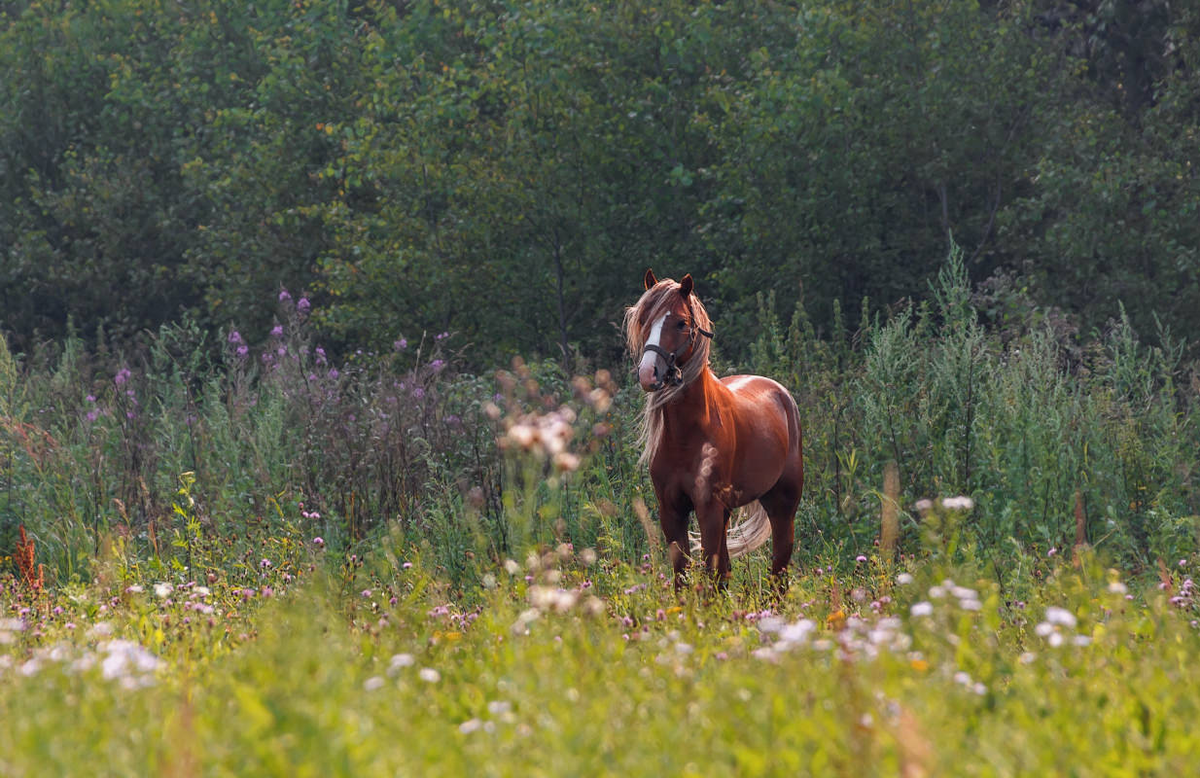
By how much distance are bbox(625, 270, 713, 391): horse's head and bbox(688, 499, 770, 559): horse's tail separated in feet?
4.75

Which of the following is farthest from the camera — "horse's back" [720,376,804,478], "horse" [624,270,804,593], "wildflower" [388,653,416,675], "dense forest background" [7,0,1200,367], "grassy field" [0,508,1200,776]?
"dense forest background" [7,0,1200,367]

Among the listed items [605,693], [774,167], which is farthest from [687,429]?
[774,167]

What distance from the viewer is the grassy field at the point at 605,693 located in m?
2.94

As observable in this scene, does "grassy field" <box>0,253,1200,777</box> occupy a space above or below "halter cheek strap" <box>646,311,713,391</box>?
below

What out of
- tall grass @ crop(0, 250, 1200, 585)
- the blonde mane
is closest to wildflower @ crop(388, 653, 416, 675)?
the blonde mane

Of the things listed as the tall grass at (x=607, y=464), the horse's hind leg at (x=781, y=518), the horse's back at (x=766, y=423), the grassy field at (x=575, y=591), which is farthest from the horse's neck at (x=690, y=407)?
the tall grass at (x=607, y=464)

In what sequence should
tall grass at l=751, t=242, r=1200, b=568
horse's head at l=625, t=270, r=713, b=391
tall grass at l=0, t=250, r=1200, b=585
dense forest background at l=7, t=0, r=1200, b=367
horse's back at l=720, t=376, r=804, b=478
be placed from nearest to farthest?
horse's head at l=625, t=270, r=713, b=391
horse's back at l=720, t=376, r=804, b=478
tall grass at l=751, t=242, r=1200, b=568
tall grass at l=0, t=250, r=1200, b=585
dense forest background at l=7, t=0, r=1200, b=367

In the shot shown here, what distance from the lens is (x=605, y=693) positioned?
376 cm

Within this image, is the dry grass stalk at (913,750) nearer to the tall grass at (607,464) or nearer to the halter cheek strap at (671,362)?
the halter cheek strap at (671,362)

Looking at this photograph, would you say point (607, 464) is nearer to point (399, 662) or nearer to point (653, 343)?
point (653, 343)

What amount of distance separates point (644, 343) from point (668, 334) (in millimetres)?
143

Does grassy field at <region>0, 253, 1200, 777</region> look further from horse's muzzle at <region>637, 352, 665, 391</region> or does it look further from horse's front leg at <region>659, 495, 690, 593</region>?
horse's muzzle at <region>637, 352, 665, 391</region>

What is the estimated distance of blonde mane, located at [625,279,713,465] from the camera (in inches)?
227

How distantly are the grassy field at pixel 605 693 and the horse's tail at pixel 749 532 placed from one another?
1.69 meters
